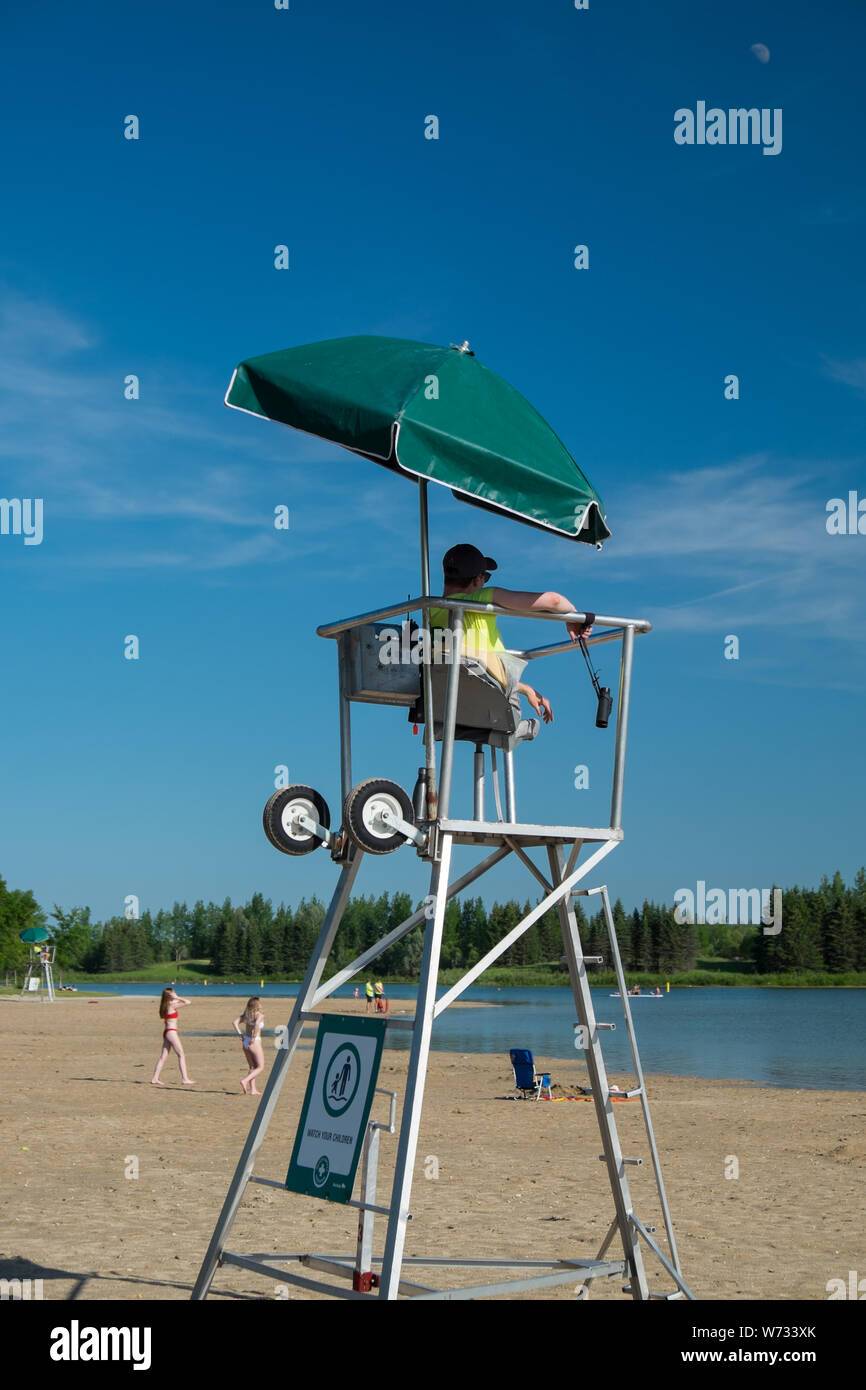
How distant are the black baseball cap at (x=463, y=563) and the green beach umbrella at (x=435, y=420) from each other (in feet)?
0.85

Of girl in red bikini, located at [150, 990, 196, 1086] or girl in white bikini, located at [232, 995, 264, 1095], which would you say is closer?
girl in white bikini, located at [232, 995, 264, 1095]

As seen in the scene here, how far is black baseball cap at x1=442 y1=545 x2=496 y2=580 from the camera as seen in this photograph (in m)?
6.46

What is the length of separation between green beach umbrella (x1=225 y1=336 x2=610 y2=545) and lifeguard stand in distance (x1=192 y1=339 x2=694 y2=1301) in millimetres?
17

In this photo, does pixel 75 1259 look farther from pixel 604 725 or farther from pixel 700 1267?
pixel 604 725

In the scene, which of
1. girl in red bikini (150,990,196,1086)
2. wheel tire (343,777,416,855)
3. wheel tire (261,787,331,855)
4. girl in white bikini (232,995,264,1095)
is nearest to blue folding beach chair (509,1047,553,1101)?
girl in white bikini (232,995,264,1095)

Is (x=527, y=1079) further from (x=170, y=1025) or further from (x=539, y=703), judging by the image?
(x=539, y=703)

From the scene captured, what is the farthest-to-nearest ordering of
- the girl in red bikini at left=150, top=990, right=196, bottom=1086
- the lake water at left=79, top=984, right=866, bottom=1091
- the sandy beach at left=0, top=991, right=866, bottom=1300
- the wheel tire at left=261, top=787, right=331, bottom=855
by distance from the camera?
the lake water at left=79, top=984, right=866, bottom=1091
the girl in red bikini at left=150, top=990, right=196, bottom=1086
the sandy beach at left=0, top=991, right=866, bottom=1300
the wheel tire at left=261, top=787, right=331, bottom=855

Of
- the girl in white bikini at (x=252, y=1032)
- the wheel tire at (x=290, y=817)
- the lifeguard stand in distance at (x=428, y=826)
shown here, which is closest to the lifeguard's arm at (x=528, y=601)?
the lifeguard stand in distance at (x=428, y=826)

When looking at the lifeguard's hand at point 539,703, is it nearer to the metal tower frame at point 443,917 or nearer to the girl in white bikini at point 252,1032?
the metal tower frame at point 443,917

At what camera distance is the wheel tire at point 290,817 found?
6.21 m

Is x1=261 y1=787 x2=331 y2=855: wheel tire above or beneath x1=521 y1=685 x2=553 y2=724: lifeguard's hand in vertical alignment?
beneath

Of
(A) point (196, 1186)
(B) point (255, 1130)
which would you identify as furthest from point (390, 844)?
(A) point (196, 1186)

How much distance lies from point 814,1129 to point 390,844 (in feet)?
64.5

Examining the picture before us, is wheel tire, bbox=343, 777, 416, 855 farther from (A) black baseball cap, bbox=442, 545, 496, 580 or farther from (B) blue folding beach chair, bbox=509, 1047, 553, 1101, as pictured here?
(B) blue folding beach chair, bbox=509, 1047, 553, 1101
